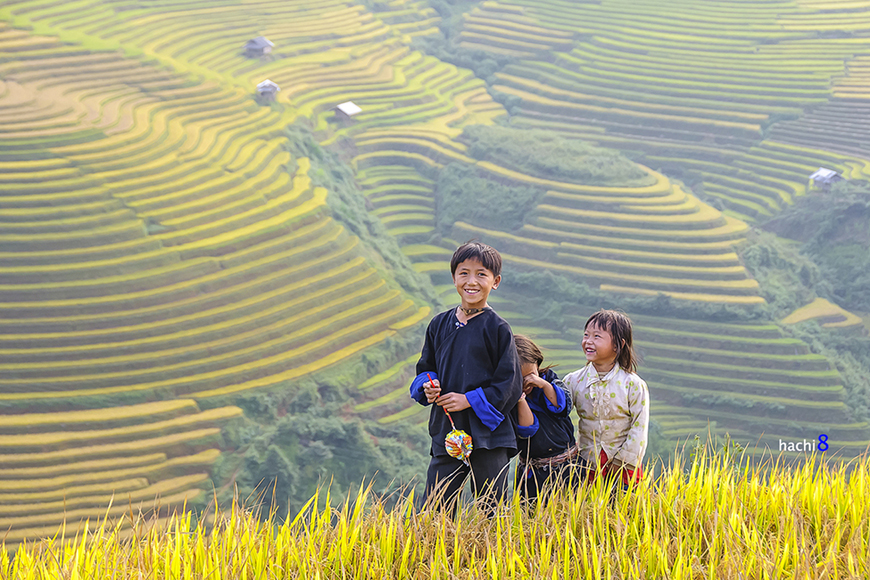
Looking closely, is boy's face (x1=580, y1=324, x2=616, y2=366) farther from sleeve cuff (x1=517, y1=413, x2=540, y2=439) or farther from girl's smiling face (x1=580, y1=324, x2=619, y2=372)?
sleeve cuff (x1=517, y1=413, x2=540, y2=439)

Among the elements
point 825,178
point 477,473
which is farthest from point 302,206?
point 477,473

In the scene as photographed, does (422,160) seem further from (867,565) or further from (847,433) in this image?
(867,565)

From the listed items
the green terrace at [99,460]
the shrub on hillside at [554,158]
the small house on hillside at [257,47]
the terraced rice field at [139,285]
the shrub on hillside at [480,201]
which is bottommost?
the green terrace at [99,460]

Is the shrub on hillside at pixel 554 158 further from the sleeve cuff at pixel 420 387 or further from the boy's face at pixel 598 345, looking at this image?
the sleeve cuff at pixel 420 387

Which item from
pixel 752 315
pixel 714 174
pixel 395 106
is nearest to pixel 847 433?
pixel 752 315

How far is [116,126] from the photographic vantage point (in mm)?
16844

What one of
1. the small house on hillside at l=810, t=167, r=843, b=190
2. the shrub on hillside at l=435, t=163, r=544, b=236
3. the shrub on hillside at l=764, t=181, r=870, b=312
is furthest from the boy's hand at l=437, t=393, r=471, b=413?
the small house on hillside at l=810, t=167, r=843, b=190

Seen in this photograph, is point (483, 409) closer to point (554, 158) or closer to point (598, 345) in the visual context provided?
Result: point (598, 345)

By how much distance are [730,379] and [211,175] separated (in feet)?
41.2

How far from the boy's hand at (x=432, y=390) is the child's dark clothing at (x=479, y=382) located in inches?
1.3

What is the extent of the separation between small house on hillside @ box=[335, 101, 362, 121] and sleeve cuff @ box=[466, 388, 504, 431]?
2095 centimetres

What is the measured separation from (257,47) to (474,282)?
2328cm

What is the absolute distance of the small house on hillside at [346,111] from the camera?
72.7 feet

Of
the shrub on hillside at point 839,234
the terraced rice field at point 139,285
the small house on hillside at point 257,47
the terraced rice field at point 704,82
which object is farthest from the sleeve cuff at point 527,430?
the small house on hillside at point 257,47
